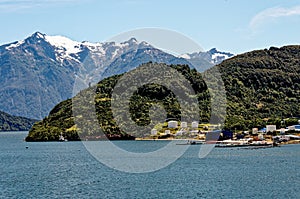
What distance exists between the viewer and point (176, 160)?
139 m

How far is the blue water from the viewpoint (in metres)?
84.3

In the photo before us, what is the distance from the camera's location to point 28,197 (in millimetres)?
83875

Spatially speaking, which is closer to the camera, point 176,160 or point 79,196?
point 79,196

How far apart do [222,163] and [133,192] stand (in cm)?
4598

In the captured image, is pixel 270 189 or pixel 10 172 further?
pixel 10 172

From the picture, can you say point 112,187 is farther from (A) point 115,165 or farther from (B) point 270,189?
(A) point 115,165

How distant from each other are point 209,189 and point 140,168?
112 feet

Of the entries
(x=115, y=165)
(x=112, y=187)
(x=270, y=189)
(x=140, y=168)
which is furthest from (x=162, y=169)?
(x=270, y=189)

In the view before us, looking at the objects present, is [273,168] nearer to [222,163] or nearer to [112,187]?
[222,163]

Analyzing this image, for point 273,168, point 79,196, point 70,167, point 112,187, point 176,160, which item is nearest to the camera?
point 79,196

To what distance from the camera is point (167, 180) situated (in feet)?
324

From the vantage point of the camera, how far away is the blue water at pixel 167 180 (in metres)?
84.3

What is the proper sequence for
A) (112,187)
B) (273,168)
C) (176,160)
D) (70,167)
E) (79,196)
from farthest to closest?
(176,160) < (70,167) < (273,168) < (112,187) < (79,196)

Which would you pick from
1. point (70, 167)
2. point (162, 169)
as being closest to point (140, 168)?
point (162, 169)
